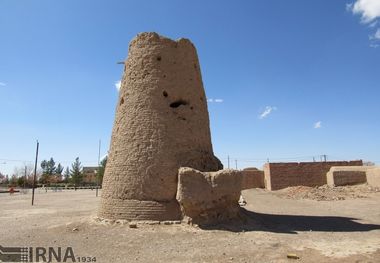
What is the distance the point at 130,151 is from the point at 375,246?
7242mm

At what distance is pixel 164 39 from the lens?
11.5 meters

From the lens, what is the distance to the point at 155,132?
10.5m

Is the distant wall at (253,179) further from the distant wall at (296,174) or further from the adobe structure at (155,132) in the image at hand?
the adobe structure at (155,132)

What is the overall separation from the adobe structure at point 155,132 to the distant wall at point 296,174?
1652 cm

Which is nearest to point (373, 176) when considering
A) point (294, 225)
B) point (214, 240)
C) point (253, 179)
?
point (253, 179)

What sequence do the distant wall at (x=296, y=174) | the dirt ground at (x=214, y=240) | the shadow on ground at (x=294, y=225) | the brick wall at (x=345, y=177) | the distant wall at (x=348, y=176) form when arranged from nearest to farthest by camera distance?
the dirt ground at (x=214, y=240) < the shadow on ground at (x=294, y=225) < the distant wall at (x=348, y=176) < the brick wall at (x=345, y=177) < the distant wall at (x=296, y=174)

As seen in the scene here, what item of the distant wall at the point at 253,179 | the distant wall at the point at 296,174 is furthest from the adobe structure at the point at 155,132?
the distant wall at the point at 253,179

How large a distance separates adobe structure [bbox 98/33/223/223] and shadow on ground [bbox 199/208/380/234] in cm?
184

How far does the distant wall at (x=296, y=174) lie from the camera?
87.1 feet

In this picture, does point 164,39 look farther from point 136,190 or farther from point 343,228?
point 343,228

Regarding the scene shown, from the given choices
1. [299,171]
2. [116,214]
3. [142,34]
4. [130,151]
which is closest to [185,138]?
[130,151]

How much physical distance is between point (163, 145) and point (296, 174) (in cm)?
1916

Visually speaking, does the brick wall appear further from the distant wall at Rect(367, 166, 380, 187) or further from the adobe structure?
the adobe structure

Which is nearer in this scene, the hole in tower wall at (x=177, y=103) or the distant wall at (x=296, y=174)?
the hole in tower wall at (x=177, y=103)
